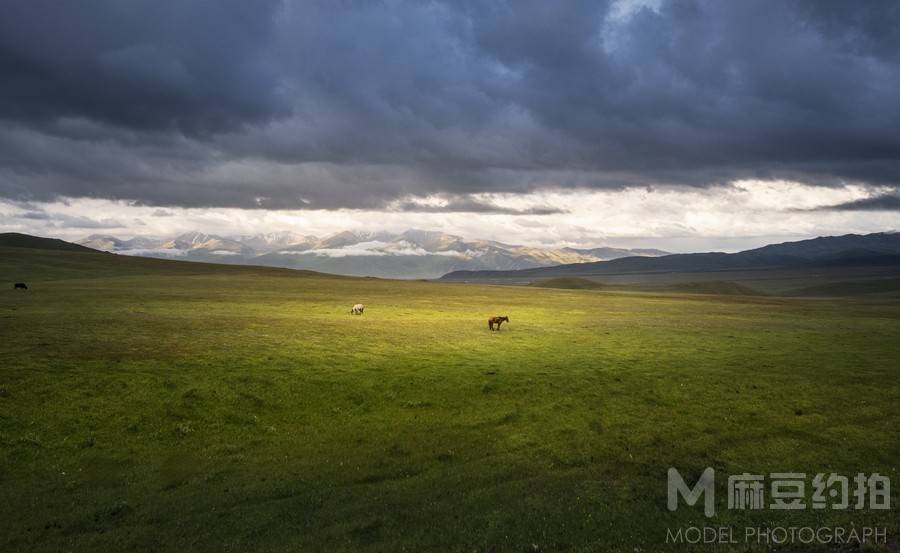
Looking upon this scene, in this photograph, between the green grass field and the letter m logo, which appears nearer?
the green grass field

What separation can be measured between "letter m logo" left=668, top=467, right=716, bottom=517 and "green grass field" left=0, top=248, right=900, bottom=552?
421mm

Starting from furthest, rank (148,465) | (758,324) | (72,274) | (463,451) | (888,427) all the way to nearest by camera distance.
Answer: (72,274)
(758,324)
(888,427)
(463,451)
(148,465)

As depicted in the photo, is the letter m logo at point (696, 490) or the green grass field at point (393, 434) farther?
the letter m logo at point (696, 490)

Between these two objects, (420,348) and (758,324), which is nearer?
(420,348)

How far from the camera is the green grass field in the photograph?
15.3 metres

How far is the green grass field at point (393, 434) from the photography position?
15266 mm

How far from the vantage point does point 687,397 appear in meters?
27.1

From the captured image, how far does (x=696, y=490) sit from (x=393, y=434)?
A: 1267cm

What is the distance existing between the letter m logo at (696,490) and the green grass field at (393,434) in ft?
1.38

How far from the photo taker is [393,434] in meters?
22.9

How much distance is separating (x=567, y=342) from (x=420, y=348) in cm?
1348

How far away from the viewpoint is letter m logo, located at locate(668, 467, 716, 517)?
16391 mm

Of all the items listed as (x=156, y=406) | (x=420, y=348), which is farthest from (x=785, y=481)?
(x=156, y=406)

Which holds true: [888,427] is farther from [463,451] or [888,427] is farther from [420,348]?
[420,348]
